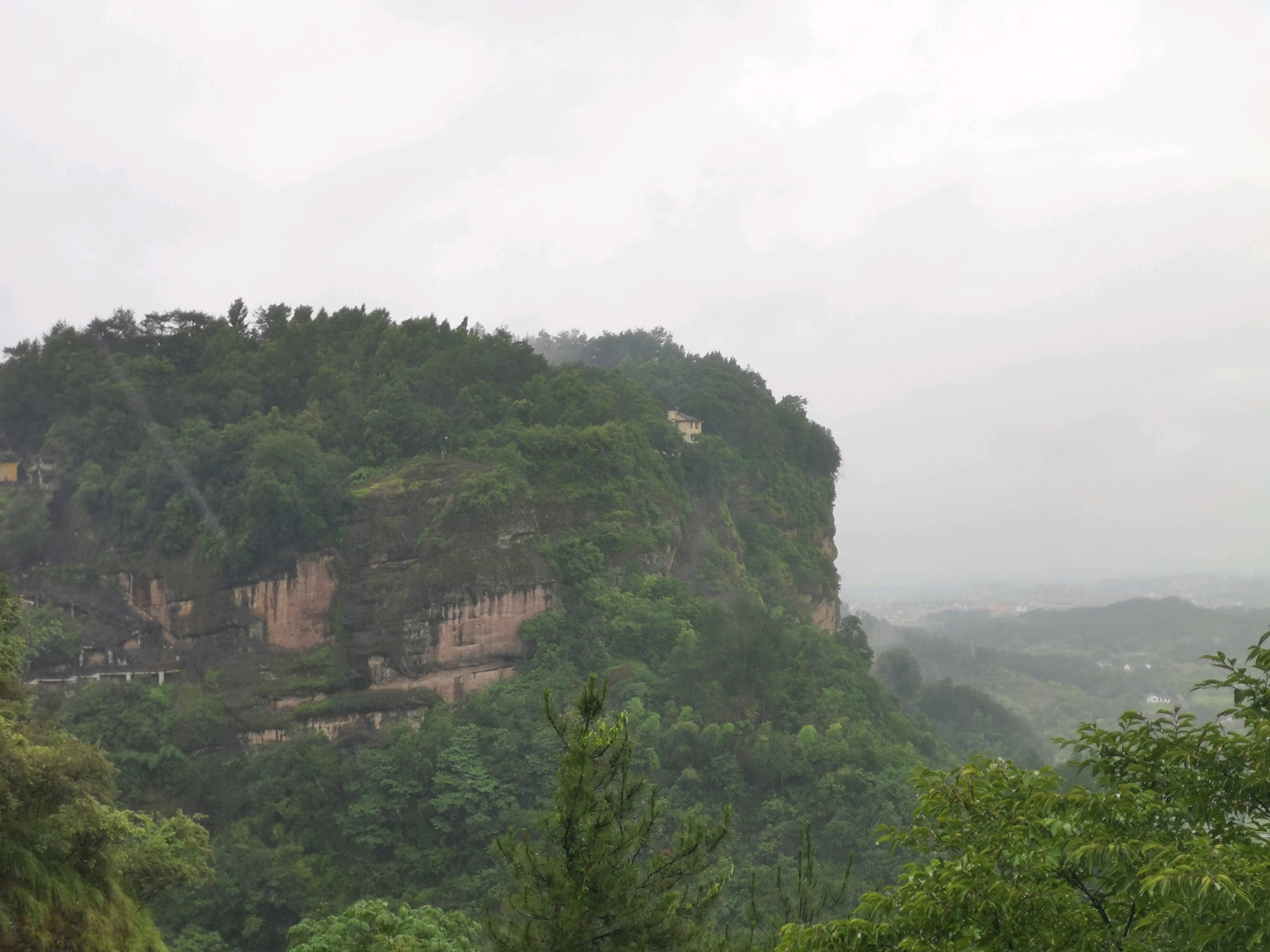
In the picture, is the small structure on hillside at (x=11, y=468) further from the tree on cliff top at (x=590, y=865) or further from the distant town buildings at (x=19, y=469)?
the tree on cliff top at (x=590, y=865)

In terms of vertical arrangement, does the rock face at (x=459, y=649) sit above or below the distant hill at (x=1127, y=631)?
above

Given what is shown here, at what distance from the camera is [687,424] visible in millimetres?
48594

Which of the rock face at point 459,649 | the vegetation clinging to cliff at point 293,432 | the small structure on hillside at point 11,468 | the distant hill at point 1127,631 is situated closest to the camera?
the rock face at point 459,649

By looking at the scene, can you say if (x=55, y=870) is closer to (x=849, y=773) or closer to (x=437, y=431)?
(x=849, y=773)

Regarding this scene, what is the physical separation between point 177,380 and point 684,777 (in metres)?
24.0

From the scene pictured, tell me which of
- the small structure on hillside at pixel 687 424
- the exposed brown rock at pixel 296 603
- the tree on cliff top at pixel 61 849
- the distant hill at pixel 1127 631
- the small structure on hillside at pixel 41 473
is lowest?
the distant hill at pixel 1127 631

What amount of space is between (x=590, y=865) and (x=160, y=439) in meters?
31.3

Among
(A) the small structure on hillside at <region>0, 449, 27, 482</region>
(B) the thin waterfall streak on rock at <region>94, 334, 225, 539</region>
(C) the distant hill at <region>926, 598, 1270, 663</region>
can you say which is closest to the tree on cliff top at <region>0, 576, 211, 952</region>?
(B) the thin waterfall streak on rock at <region>94, 334, 225, 539</region>

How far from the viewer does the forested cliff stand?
2780 cm

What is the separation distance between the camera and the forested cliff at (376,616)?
27.8 metres

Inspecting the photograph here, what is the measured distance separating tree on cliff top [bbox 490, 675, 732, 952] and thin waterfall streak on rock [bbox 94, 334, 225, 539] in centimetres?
2655

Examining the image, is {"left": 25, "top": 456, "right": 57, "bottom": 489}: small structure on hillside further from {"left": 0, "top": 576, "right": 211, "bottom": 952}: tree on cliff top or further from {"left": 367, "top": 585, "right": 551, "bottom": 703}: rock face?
{"left": 0, "top": 576, "right": 211, "bottom": 952}: tree on cliff top

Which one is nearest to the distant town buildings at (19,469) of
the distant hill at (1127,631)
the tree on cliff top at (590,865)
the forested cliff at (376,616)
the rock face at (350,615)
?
the forested cliff at (376,616)

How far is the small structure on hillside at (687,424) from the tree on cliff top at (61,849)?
35594mm
